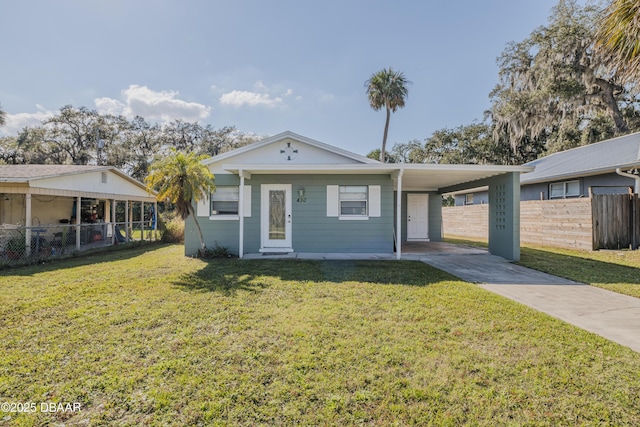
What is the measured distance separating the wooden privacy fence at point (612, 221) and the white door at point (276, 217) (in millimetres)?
9652

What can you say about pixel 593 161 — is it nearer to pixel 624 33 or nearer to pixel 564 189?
pixel 564 189

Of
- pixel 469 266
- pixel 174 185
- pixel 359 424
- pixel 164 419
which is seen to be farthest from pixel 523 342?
pixel 174 185

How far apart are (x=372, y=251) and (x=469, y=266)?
8.92ft

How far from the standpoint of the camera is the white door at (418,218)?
42.0 ft

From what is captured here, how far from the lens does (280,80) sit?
1433 centimetres

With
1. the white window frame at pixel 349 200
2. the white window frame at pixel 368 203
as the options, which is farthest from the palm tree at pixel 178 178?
the white window frame at pixel 349 200

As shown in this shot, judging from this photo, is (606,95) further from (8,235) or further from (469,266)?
(8,235)

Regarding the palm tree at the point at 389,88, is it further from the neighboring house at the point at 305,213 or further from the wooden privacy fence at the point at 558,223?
the neighboring house at the point at 305,213

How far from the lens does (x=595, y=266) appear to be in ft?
23.5

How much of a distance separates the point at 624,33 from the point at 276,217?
783 centimetres

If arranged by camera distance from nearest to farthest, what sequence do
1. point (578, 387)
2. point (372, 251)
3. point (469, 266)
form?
point (578, 387), point (469, 266), point (372, 251)

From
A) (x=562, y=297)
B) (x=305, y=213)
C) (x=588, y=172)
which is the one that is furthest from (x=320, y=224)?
(x=588, y=172)

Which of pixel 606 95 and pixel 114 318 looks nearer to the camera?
pixel 114 318

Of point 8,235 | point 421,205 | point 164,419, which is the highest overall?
point 421,205
